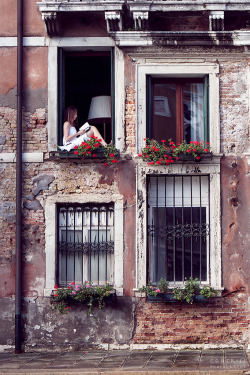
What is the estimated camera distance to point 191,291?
988cm

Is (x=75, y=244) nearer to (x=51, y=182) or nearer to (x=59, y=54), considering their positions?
(x=51, y=182)

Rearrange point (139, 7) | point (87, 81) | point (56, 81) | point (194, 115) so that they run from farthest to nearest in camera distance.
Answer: point (87, 81)
point (194, 115)
point (56, 81)
point (139, 7)

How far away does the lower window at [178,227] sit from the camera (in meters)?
10.3

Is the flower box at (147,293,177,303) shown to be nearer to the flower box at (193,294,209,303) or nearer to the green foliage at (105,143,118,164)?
the flower box at (193,294,209,303)

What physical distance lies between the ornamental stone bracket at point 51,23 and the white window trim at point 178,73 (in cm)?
155

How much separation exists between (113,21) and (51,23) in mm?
1065

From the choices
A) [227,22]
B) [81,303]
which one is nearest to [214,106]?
[227,22]

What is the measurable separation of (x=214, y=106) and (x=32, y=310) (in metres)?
4.66

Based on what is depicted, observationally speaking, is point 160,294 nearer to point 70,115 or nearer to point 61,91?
point 70,115

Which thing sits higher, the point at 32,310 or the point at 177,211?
the point at 177,211

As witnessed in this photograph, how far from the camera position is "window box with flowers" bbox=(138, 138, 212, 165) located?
32.9 ft

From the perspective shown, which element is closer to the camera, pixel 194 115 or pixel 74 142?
pixel 74 142

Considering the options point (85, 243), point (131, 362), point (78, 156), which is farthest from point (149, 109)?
point (131, 362)

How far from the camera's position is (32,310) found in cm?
1019
